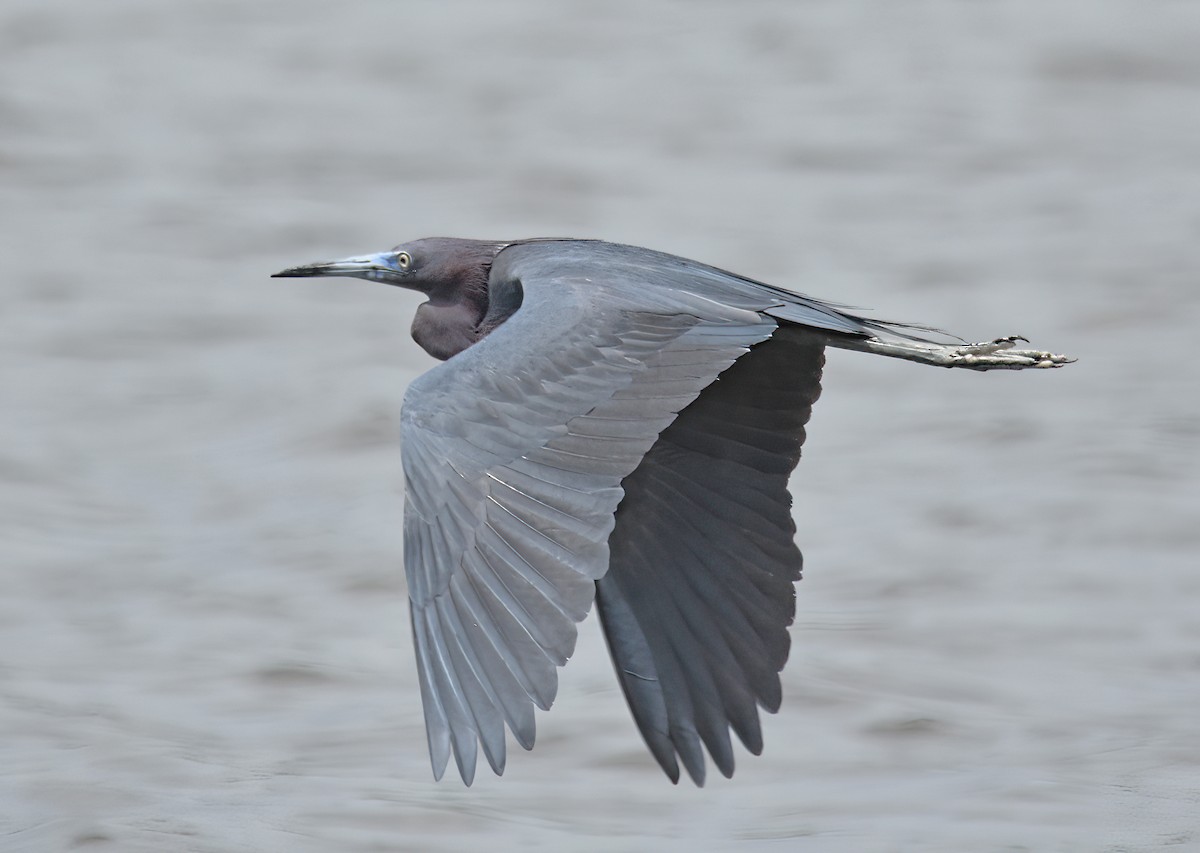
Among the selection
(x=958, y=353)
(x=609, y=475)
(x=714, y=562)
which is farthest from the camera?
(x=958, y=353)

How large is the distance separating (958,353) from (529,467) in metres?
1.78

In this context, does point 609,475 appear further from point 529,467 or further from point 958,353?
point 958,353

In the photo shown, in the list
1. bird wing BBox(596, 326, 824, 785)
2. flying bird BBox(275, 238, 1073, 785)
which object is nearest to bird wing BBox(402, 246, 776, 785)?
flying bird BBox(275, 238, 1073, 785)

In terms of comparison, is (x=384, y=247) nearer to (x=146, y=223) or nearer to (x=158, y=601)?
(x=146, y=223)

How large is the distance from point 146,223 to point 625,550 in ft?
23.3

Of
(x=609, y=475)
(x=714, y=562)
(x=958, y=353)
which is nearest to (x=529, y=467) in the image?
(x=609, y=475)

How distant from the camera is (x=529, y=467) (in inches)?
217

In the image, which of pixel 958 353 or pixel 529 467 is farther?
pixel 958 353

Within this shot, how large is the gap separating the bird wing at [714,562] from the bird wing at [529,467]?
0.41m

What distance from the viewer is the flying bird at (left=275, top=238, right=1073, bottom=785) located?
523 cm

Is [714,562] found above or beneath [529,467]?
Answer: beneath

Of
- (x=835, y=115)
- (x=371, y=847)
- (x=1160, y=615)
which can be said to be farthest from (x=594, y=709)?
(x=835, y=115)

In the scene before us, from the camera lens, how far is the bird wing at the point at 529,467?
5.16 m

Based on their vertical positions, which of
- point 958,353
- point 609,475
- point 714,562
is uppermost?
point 958,353
